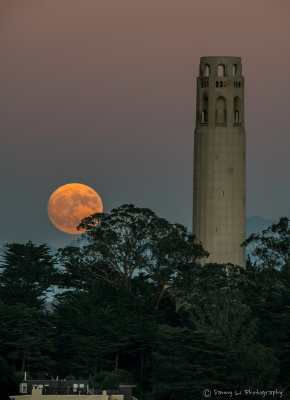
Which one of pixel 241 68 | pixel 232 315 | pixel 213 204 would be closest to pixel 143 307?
pixel 232 315

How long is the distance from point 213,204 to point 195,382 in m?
36.4

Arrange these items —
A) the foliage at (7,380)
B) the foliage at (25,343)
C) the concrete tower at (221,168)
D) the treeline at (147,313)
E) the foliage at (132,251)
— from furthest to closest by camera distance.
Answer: the concrete tower at (221,168) < the foliage at (132,251) < the foliage at (25,343) < the treeline at (147,313) < the foliage at (7,380)

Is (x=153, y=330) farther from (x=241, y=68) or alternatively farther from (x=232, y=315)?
(x=241, y=68)

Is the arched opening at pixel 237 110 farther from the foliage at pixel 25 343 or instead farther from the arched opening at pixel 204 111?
the foliage at pixel 25 343

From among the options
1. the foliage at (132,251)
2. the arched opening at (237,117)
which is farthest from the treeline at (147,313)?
the arched opening at (237,117)

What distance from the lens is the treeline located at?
364 feet

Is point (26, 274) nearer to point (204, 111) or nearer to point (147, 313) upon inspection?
point (147, 313)

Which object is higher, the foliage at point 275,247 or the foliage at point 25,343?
the foliage at point 275,247

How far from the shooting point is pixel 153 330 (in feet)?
385

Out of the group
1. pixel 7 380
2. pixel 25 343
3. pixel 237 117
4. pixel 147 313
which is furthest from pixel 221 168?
pixel 7 380

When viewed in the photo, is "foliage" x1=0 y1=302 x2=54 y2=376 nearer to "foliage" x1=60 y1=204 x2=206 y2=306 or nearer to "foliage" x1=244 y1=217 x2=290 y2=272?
"foliage" x1=60 y1=204 x2=206 y2=306

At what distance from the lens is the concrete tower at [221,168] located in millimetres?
140750

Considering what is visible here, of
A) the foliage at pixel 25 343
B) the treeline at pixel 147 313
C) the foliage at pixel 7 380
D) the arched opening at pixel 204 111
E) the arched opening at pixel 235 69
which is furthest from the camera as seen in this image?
the arched opening at pixel 235 69

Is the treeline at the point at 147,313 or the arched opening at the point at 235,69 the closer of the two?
the treeline at the point at 147,313
